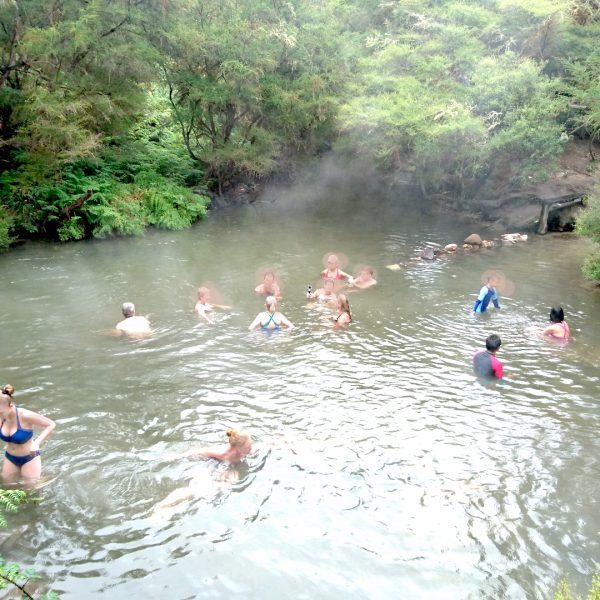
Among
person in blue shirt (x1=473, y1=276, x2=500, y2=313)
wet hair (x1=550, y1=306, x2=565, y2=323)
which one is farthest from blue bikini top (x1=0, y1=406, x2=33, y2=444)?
person in blue shirt (x1=473, y1=276, x2=500, y2=313)

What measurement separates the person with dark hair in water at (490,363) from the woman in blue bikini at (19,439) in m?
7.06

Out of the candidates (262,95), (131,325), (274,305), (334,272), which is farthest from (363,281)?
(262,95)

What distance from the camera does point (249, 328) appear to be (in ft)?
39.6

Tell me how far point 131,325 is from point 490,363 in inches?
284

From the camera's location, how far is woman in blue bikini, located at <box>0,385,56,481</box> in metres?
6.62

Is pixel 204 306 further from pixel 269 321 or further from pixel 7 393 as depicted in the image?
pixel 7 393

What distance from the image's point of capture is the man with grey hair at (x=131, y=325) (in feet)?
37.9

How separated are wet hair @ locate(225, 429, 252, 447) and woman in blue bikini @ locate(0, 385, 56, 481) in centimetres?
219

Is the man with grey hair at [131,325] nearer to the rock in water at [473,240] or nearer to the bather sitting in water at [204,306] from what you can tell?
the bather sitting in water at [204,306]

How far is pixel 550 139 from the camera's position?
20.5m

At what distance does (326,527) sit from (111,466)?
118 inches

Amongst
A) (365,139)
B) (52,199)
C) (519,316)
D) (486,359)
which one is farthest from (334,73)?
(486,359)

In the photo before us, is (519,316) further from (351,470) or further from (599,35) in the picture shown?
(599,35)

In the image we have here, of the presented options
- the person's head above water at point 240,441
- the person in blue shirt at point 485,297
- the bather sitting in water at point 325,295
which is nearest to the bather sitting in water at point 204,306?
the bather sitting in water at point 325,295
